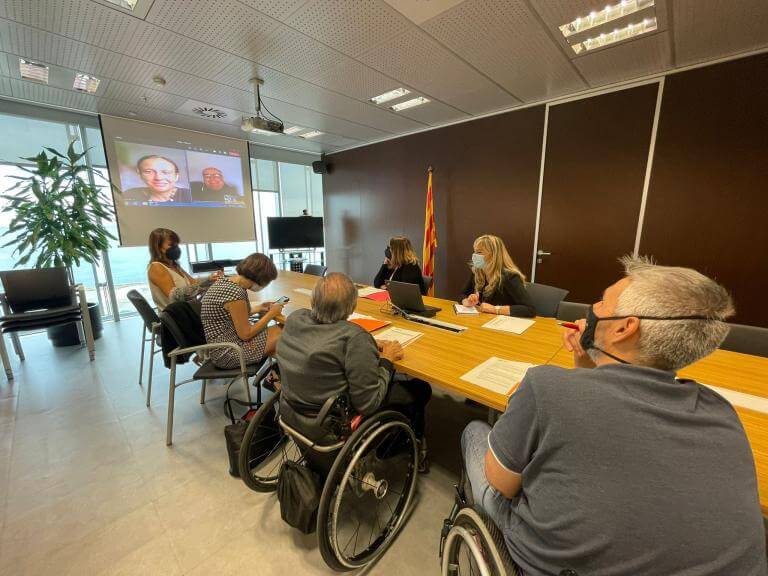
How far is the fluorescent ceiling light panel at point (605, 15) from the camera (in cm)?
197

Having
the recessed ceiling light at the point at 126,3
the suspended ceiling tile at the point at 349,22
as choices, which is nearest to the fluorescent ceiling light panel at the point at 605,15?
the suspended ceiling tile at the point at 349,22

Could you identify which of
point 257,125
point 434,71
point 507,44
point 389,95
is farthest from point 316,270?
point 507,44

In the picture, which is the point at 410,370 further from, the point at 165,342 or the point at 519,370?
the point at 165,342

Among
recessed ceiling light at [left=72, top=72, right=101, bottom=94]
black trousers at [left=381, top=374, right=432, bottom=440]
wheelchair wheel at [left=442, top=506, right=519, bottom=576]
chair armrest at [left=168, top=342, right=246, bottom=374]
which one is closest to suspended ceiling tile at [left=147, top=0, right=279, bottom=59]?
recessed ceiling light at [left=72, top=72, right=101, bottom=94]

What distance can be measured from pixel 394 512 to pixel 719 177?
12.2 feet

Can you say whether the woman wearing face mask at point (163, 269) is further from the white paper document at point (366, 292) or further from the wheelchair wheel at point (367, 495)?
the wheelchair wheel at point (367, 495)

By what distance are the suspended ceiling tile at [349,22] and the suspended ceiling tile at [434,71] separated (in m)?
0.12

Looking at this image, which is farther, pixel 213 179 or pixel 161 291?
pixel 213 179

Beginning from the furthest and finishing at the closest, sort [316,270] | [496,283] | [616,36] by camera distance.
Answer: [316,270] → [496,283] → [616,36]

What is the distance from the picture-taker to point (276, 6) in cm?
192

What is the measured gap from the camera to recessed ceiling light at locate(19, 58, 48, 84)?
2560mm

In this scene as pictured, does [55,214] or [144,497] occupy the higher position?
[55,214]

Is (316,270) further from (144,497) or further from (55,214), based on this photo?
(144,497)

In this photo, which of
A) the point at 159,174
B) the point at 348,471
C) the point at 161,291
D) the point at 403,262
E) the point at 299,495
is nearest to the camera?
the point at 348,471
